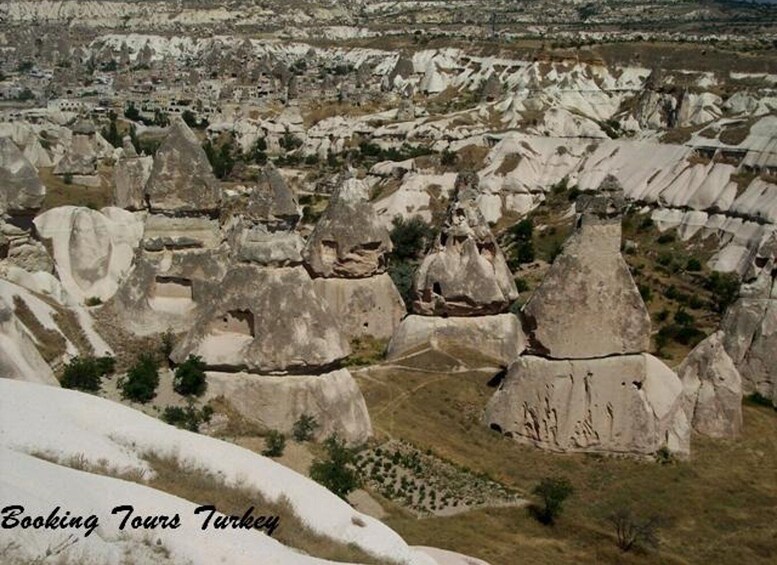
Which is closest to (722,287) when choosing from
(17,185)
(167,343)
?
(167,343)

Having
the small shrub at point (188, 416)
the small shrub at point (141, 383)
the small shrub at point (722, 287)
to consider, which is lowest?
the small shrub at point (722, 287)

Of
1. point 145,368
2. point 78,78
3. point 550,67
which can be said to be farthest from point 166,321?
point 78,78

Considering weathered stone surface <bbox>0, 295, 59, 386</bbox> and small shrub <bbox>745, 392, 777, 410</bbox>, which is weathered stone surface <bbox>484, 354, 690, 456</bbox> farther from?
weathered stone surface <bbox>0, 295, 59, 386</bbox>

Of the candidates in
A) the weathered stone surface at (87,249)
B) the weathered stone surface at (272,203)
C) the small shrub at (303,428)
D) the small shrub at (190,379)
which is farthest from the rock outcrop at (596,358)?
the weathered stone surface at (87,249)

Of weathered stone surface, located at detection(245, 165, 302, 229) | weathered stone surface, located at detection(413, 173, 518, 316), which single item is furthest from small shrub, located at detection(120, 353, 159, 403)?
weathered stone surface, located at detection(413, 173, 518, 316)

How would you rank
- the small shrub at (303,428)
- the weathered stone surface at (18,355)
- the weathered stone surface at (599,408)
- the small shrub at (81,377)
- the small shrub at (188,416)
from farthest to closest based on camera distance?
the weathered stone surface at (599,408) → the small shrub at (303,428) → the small shrub at (81,377) → the small shrub at (188,416) → the weathered stone surface at (18,355)

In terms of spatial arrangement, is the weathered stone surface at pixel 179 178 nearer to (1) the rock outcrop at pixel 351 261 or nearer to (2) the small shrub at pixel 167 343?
(2) the small shrub at pixel 167 343
